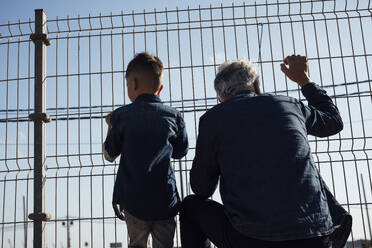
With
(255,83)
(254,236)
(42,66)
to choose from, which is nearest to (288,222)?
(254,236)

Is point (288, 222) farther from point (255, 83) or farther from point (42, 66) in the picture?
point (42, 66)

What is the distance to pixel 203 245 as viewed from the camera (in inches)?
106

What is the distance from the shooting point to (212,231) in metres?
2.51

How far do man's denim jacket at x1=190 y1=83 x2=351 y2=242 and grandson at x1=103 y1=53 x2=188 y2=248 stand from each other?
16.6 inches

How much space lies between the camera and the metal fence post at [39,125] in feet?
13.2

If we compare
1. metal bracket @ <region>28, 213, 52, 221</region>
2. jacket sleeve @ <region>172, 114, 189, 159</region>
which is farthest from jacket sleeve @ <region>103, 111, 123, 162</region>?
metal bracket @ <region>28, 213, 52, 221</region>

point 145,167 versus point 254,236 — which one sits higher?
point 145,167

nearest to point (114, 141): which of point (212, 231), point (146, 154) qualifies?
point (146, 154)

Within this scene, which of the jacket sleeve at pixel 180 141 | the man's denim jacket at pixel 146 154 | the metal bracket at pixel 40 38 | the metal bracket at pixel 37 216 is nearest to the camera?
the man's denim jacket at pixel 146 154

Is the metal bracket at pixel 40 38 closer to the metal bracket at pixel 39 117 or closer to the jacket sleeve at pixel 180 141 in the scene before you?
the metal bracket at pixel 39 117

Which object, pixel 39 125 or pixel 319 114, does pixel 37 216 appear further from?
pixel 319 114

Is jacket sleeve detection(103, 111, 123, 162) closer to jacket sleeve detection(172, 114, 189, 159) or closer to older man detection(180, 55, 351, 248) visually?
jacket sleeve detection(172, 114, 189, 159)

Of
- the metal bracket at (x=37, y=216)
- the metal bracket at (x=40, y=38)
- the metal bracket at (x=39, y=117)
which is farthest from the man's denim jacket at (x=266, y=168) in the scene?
the metal bracket at (x=40, y=38)

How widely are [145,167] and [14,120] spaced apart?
2.36 metres
